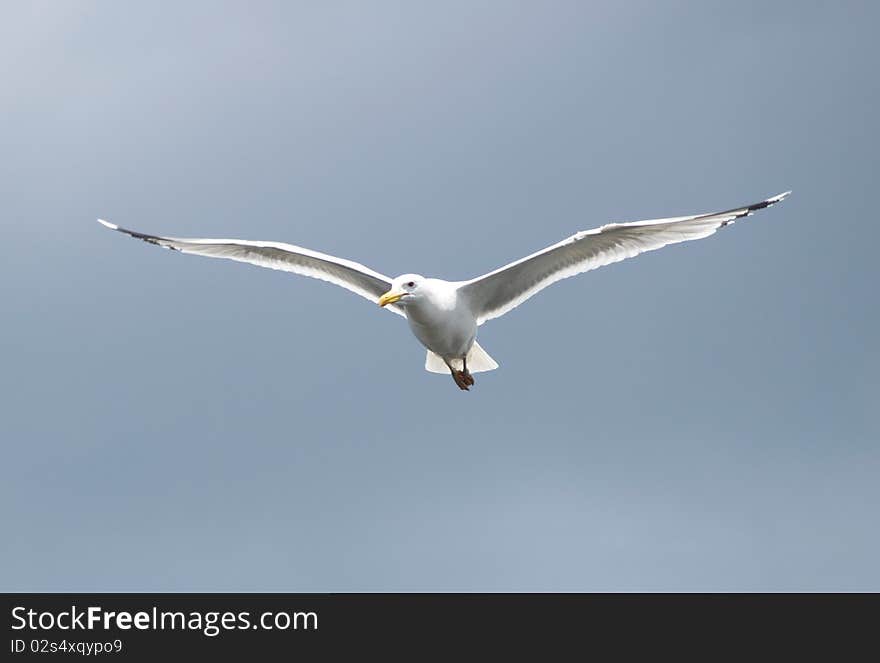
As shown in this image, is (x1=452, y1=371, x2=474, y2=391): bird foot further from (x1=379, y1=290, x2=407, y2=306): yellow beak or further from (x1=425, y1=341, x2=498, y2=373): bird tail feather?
(x1=379, y1=290, x2=407, y2=306): yellow beak

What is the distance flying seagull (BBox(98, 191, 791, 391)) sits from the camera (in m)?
16.6

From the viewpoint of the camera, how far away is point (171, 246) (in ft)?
62.2

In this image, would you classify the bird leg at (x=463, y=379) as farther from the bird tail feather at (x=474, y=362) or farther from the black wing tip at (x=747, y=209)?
the black wing tip at (x=747, y=209)

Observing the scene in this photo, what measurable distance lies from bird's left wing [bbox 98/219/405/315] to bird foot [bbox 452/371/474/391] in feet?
5.42

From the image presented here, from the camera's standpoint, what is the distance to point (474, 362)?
18484 millimetres

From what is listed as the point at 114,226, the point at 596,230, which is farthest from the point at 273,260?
the point at 596,230

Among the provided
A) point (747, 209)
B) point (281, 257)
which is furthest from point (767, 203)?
point (281, 257)

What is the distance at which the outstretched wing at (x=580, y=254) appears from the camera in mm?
16516

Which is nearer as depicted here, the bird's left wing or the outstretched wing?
the outstretched wing

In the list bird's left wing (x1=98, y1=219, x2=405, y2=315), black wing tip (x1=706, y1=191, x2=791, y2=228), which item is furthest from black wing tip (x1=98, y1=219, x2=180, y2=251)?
black wing tip (x1=706, y1=191, x2=791, y2=228)
